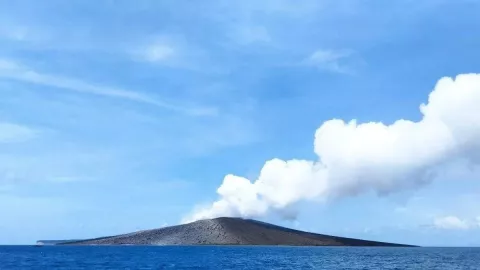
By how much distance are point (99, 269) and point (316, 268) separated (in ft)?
124

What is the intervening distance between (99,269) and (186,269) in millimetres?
14443

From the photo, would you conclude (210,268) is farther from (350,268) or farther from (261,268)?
(350,268)

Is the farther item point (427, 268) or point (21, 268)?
point (427, 268)

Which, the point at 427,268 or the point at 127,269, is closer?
the point at 127,269

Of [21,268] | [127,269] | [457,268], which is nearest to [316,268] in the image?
[457,268]

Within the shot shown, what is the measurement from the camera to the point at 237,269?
95.8m

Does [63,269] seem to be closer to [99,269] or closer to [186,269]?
[99,269]

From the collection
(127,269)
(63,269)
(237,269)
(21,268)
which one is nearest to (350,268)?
(237,269)

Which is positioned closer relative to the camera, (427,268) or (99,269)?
(99,269)

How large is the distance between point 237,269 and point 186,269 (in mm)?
8699

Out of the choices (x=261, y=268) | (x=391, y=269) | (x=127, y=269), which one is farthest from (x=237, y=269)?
(x=391, y=269)

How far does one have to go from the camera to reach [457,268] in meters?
101

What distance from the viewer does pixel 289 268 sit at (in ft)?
326

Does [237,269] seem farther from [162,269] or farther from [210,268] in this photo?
[162,269]
